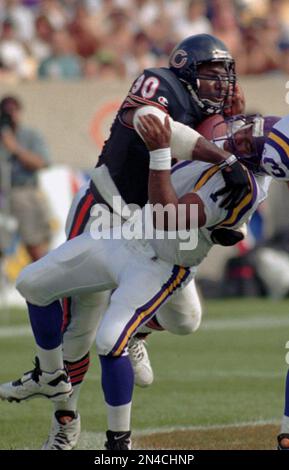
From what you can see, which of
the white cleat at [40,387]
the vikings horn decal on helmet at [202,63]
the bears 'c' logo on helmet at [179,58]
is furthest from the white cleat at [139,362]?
the bears 'c' logo on helmet at [179,58]

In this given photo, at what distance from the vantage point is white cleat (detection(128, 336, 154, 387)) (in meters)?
5.82

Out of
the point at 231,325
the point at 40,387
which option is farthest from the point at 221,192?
the point at 231,325

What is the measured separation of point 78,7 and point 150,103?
27.8 ft

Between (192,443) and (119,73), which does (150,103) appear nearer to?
(192,443)

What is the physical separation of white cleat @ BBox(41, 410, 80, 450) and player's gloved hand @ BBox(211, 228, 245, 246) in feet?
3.61

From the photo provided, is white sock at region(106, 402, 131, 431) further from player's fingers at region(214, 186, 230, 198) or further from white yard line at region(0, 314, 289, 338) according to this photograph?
white yard line at region(0, 314, 289, 338)

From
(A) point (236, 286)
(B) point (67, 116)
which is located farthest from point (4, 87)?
(A) point (236, 286)

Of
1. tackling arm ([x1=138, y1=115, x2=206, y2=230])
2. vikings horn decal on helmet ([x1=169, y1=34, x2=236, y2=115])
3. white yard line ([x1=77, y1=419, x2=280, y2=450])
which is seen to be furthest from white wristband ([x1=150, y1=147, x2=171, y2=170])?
white yard line ([x1=77, y1=419, x2=280, y2=450])

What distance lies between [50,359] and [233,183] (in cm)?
113

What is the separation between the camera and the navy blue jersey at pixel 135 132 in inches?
204

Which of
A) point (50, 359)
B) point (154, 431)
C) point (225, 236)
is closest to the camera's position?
point (225, 236)

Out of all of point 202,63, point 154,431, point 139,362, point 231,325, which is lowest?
point 154,431

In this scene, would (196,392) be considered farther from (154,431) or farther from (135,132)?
(135,132)

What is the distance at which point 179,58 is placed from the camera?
5316mm
